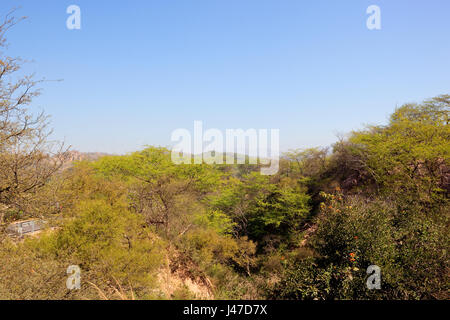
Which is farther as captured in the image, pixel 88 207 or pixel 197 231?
pixel 197 231

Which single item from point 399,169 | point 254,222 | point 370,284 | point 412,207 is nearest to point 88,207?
point 370,284

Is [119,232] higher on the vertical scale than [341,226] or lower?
lower

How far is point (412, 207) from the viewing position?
755cm

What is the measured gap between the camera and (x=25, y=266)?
230 inches

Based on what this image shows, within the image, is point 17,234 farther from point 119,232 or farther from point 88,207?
point 119,232

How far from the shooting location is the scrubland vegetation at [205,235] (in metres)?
5.30

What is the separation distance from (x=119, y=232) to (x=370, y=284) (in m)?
7.65

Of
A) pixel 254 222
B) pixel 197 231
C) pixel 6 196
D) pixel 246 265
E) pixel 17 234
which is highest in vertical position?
pixel 6 196

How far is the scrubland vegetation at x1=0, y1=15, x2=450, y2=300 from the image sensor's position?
5301mm

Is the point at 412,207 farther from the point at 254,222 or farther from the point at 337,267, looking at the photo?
the point at 254,222

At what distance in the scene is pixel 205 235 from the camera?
11930 mm
